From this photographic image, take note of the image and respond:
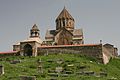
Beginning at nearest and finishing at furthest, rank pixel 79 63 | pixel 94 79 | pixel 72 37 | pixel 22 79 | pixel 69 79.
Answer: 1. pixel 22 79
2. pixel 69 79
3. pixel 94 79
4. pixel 79 63
5. pixel 72 37

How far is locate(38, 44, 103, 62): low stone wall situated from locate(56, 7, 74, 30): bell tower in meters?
9.20

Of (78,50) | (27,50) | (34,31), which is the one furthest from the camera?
(34,31)

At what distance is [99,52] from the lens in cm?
3844

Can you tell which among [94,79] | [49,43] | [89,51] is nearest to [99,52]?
[89,51]

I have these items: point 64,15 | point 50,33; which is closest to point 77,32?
point 64,15

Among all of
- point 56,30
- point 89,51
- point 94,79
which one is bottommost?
point 94,79

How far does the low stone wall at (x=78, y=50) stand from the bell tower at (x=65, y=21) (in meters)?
9.20

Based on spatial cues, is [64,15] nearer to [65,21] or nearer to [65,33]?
[65,21]

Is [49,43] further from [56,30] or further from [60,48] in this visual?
[60,48]

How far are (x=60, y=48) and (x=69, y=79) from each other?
19.5 metres

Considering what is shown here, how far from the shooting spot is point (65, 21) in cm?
4816

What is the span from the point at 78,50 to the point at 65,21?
1023cm

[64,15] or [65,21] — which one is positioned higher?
[64,15]

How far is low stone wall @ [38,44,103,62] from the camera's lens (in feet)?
127
